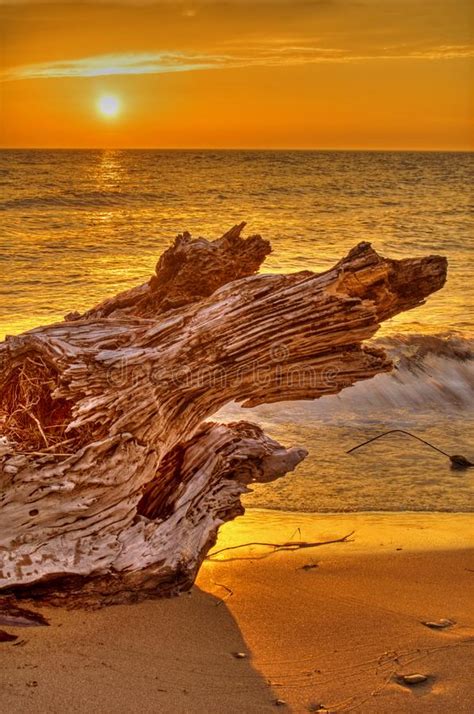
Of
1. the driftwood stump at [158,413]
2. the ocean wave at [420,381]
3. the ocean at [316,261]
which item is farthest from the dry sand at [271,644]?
the ocean wave at [420,381]

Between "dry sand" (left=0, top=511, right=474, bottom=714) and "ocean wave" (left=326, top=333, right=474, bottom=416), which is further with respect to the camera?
"ocean wave" (left=326, top=333, right=474, bottom=416)

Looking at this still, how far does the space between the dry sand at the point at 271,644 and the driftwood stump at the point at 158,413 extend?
1.03 feet

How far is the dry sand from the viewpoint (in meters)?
3.89

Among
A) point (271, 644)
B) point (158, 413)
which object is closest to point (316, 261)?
point (158, 413)

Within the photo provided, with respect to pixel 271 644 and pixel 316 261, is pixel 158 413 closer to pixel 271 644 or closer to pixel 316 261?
pixel 271 644

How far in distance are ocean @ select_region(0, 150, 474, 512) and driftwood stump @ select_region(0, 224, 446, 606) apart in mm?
2064

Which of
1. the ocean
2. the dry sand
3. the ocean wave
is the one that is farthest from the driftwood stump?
the ocean wave

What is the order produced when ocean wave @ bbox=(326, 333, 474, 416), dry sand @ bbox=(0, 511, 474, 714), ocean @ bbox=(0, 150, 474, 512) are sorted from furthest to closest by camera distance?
ocean wave @ bbox=(326, 333, 474, 416), ocean @ bbox=(0, 150, 474, 512), dry sand @ bbox=(0, 511, 474, 714)

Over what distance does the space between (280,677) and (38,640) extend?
1174mm

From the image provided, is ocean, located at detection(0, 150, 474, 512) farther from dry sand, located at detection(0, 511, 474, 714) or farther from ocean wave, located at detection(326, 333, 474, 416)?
dry sand, located at detection(0, 511, 474, 714)

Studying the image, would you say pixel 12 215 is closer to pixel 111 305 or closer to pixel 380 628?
pixel 111 305

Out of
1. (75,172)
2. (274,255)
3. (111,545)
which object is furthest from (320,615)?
(75,172)

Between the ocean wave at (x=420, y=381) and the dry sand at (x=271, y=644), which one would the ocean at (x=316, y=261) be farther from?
the dry sand at (x=271, y=644)

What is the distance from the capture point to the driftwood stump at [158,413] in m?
4.52
